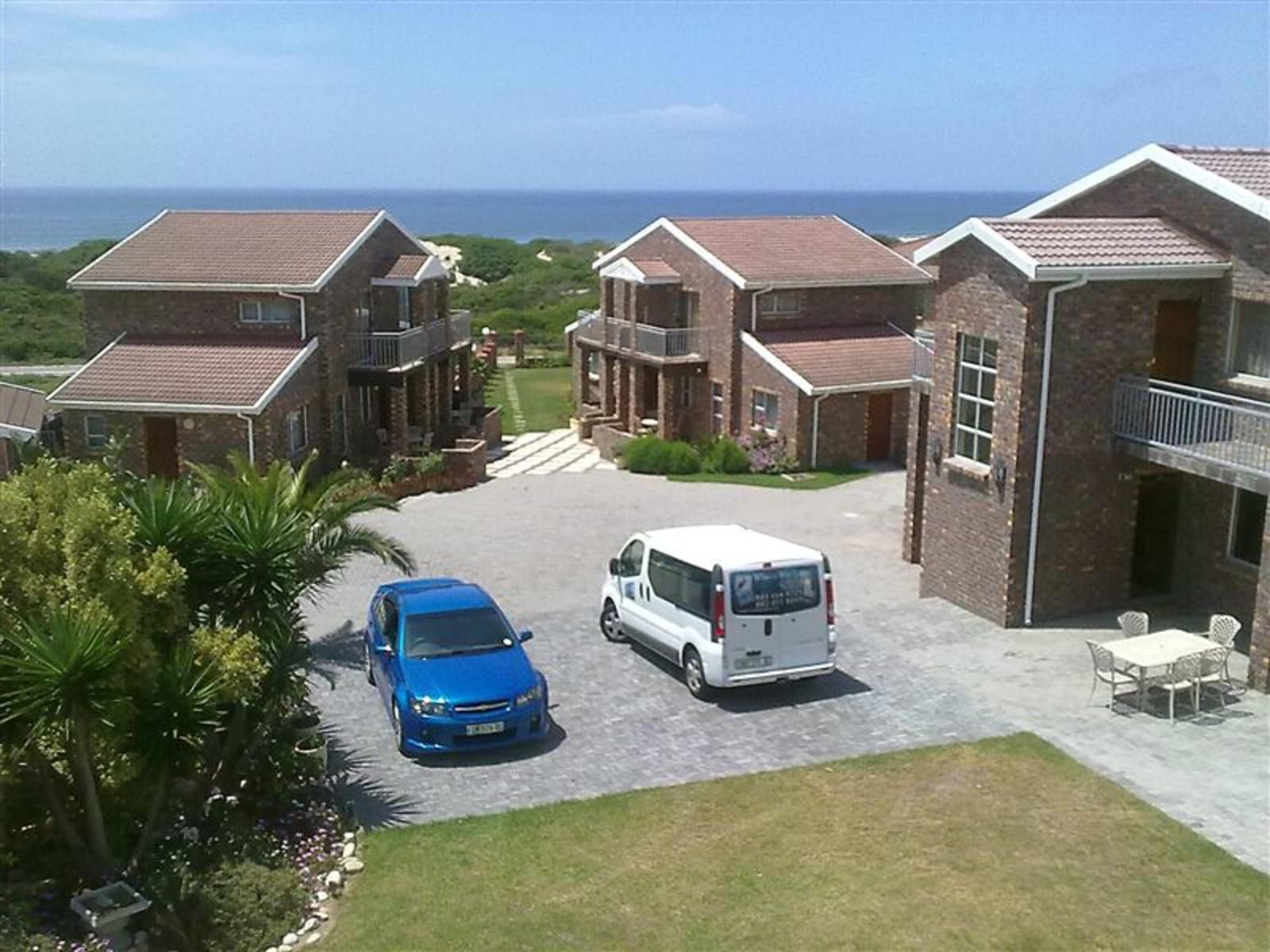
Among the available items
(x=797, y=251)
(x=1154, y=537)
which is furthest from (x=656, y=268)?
(x=1154, y=537)

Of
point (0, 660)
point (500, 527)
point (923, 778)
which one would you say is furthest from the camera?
point (500, 527)

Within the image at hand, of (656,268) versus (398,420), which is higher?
(656,268)

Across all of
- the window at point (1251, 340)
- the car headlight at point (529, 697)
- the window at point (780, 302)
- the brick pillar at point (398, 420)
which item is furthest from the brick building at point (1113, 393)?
the brick pillar at point (398, 420)

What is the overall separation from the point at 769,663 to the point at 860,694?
152 cm

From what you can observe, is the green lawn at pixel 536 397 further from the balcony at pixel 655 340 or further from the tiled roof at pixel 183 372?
the tiled roof at pixel 183 372

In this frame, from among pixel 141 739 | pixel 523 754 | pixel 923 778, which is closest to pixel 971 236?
pixel 923 778

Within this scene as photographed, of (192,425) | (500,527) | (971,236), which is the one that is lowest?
(500,527)

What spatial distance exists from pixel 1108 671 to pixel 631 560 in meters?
6.74

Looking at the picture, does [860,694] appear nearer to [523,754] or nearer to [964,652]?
[964,652]

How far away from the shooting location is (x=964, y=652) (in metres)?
18.5

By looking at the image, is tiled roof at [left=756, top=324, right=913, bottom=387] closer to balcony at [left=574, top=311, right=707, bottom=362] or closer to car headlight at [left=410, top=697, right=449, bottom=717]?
→ balcony at [left=574, top=311, right=707, bottom=362]

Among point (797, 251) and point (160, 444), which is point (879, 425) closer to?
point (797, 251)

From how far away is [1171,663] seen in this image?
15.7 meters

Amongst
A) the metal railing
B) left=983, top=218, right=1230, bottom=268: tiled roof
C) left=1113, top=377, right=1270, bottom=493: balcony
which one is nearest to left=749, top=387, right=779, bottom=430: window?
the metal railing
